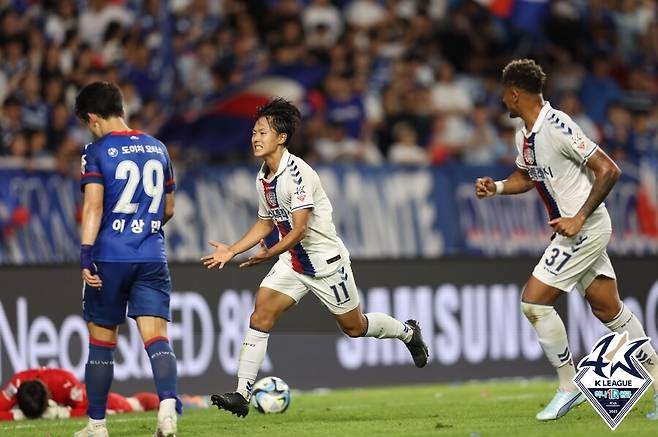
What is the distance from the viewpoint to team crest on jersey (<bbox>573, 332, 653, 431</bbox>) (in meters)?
8.40

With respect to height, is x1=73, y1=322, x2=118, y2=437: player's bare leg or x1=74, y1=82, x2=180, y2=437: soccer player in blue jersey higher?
x1=74, y1=82, x2=180, y2=437: soccer player in blue jersey

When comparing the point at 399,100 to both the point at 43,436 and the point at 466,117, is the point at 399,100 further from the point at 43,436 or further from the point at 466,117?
the point at 43,436

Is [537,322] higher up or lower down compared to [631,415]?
higher up

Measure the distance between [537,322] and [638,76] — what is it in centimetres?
1243

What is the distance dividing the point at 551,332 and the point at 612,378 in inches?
35.3

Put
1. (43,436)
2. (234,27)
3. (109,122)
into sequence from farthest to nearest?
(234,27) → (43,436) → (109,122)

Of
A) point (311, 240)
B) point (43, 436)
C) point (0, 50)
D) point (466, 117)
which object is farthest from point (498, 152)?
point (43, 436)

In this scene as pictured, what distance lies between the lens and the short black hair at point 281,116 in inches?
379

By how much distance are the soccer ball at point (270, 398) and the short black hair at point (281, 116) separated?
2300 mm

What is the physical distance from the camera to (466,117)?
1911 centimetres

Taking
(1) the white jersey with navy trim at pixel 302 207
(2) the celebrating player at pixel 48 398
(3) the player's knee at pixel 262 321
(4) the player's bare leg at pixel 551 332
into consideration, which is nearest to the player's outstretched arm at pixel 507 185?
(4) the player's bare leg at pixel 551 332

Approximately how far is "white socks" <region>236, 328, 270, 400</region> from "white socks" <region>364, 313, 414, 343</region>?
2.83 feet

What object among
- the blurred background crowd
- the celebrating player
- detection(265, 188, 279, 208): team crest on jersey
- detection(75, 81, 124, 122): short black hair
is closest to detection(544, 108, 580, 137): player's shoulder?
detection(265, 188, 279, 208): team crest on jersey

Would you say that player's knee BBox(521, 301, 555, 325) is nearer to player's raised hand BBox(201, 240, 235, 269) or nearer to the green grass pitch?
the green grass pitch
